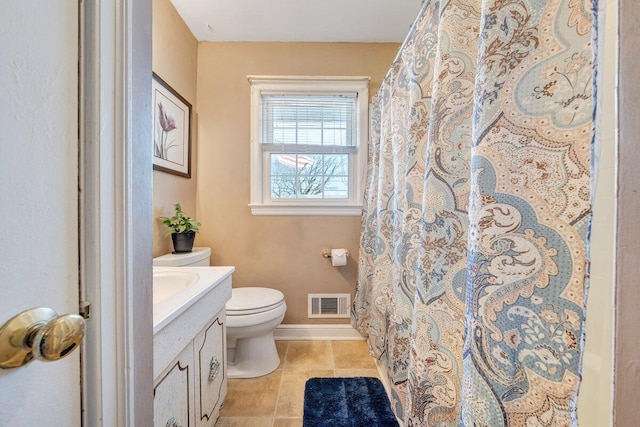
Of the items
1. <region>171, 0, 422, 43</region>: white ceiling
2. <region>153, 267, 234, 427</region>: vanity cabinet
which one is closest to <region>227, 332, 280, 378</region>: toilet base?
<region>153, 267, 234, 427</region>: vanity cabinet

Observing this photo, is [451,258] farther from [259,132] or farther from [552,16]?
[259,132]

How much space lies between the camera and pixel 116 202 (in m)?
0.41

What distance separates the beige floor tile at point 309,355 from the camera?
5.33ft

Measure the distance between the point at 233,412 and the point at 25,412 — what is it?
4.05 ft

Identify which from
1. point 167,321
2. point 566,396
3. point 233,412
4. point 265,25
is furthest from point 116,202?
point 265,25

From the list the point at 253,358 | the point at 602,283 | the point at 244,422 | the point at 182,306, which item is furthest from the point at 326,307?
the point at 602,283

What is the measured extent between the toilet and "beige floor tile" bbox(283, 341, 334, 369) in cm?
11

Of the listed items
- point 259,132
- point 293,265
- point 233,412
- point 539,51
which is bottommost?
point 233,412

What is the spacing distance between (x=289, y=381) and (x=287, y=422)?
0.87 feet

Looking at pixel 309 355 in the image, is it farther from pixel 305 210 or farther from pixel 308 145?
pixel 308 145

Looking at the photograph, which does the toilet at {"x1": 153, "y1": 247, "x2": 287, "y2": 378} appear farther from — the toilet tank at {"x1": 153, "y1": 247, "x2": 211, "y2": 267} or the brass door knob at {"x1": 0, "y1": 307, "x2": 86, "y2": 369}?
the brass door knob at {"x1": 0, "y1": 307, "x2": 86, "y2": 369}

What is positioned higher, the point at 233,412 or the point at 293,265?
the point at 293,265

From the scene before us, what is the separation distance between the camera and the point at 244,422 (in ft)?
4.00

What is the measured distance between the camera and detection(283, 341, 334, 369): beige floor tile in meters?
1.62
